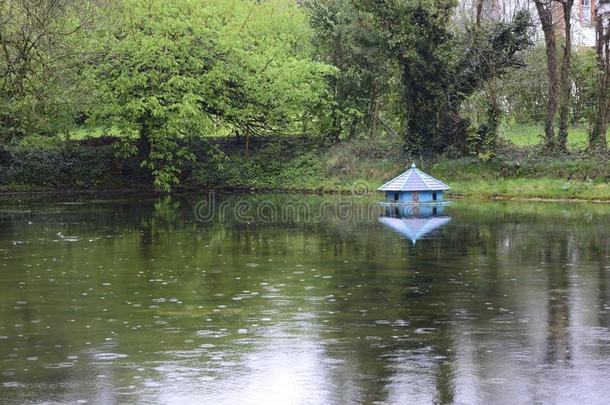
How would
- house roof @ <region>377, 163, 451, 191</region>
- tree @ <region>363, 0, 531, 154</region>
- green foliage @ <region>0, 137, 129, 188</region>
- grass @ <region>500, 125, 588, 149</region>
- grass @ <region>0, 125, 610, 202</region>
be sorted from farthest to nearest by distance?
green foliage @ <region>0, 137, 129, 188</region>, grass @ <region>500, 125, 588, 149</region>, tree @ <region>363, 0, 531, 154</region>, grass @ <region>0, 125, 610, 202</region>, house roof @ <region>377, 163, 451, 191</region>

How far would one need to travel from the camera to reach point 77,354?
36.2 ft

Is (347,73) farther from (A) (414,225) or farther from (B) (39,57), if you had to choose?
(A) (414,225)

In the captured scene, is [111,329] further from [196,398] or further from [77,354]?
[196,398]

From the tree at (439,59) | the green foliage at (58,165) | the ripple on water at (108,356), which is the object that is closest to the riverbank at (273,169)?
the green foliage at (58,165)

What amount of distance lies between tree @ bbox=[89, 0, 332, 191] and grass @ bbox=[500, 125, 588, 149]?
8935 mm

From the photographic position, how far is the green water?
9.52 m

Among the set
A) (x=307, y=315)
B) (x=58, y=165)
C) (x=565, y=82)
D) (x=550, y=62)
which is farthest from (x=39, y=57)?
(x=307, y=315)

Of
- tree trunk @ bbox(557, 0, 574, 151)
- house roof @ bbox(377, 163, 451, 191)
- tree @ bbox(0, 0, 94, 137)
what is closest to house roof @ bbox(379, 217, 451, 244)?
house roof @ bbox(377, 163, 451, 191)

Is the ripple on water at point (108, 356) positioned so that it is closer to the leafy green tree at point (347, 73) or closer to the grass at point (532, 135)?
the grass at point (532, 135)

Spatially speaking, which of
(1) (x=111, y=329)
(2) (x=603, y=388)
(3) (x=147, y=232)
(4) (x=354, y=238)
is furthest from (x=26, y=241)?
(2) (x=603, y=388)

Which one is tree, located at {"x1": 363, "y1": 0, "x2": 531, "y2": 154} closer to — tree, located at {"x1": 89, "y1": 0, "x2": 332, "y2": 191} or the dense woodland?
the dense woodland

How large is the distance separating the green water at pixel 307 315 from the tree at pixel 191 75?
1568 cm

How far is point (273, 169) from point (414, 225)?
17668mm

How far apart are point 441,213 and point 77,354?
20763 millimetres
